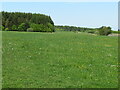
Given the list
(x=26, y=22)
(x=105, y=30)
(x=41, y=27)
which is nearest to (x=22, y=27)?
(x=26, y=22)

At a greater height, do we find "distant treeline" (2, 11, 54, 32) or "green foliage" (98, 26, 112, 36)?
"distant treeline" (2, 11, 54, 32)

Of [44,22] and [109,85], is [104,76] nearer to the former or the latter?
[109,85]

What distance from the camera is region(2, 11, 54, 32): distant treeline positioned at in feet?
268

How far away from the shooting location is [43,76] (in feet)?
23.2

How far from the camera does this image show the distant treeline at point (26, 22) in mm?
81625

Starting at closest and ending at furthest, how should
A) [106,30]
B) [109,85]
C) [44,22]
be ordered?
[109,85] → [106,30] → [44,22]

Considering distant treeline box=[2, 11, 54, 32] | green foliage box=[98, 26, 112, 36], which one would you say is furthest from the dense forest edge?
green foliage box=[98, 26, 112, 36]

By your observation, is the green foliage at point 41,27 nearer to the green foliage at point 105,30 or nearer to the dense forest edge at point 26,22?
the dense forest edge at point 26,22

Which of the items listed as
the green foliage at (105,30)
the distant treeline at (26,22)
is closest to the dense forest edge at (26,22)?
the distant treeline at (26,22)

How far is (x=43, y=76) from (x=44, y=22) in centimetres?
8157

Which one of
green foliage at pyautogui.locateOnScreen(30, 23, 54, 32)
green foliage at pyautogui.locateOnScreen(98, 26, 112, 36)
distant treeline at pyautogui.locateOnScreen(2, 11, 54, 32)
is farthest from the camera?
distant treeline at pyautogui.locateOnScreen(2, 11, 54, 32)

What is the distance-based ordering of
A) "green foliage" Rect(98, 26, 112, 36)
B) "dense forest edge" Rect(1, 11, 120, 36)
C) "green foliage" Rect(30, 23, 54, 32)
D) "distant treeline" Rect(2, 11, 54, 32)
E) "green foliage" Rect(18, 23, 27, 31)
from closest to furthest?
1. "green foliage" Rect(98, 26, 112, 36)
2. "green foliage" Rect(30, 23, 54, 32)
3. "dense forest edge" Rect(1, 11, 120, 36)
4. "distant treeline" Rect(2, 11, 54, 32)
5. "green foliage" Rect(18, 23, 27, 31)

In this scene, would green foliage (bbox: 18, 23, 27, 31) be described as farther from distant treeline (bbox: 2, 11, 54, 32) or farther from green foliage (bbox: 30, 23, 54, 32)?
green foliage (bbox: 30, 23, 54, 32)

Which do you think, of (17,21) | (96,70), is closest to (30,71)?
(96,70)
